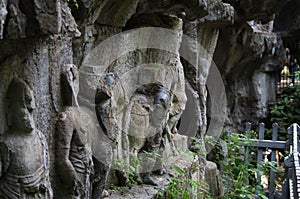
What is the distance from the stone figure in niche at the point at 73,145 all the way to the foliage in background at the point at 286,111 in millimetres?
7156

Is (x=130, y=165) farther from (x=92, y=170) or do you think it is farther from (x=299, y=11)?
(x=299, y=11)

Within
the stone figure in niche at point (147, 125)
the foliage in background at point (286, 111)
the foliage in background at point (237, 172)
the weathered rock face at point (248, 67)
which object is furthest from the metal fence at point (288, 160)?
the foliage in background at point (286, 111)

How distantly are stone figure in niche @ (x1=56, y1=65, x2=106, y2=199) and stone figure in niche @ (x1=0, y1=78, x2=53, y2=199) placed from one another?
11.8 inches

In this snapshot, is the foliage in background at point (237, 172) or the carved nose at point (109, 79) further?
the foliage in background at point (237, 172)

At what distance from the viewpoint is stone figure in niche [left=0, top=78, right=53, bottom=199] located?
206 centimetres

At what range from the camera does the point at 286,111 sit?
9.67 meters

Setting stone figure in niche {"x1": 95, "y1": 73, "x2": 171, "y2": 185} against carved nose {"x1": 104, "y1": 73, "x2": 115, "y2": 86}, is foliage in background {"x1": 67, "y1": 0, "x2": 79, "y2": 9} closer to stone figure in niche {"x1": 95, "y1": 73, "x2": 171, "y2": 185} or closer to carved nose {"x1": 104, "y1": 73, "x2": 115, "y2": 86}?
carved nose {"x1": 104, "y1": 73, "x2": 115, "y2": 86}

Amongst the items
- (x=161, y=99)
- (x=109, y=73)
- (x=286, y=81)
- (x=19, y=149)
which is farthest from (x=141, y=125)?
(x=286, y=81)

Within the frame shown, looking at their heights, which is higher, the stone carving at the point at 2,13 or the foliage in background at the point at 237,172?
the stone carving at the point at 2,13

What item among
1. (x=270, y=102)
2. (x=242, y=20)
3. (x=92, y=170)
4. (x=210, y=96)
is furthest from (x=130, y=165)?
(x=270, y=102)

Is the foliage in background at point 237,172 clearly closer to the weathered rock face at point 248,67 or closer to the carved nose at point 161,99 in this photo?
the carved nose at point 161,99

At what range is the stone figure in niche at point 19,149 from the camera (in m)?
2.06

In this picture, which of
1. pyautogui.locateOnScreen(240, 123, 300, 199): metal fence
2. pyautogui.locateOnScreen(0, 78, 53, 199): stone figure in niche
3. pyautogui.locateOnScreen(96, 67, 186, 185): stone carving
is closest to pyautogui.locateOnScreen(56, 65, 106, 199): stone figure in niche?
pyautogui.locateOnScreen(0, 78, 53, 199): stone figure in niche

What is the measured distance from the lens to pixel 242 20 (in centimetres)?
714
